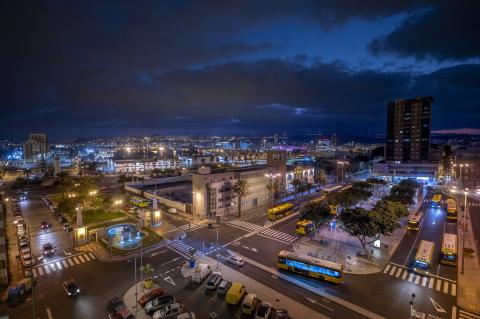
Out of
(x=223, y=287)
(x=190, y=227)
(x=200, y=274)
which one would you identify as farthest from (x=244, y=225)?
(x=223, y=287)

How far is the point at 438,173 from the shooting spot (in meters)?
111

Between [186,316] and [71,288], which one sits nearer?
[186,316]

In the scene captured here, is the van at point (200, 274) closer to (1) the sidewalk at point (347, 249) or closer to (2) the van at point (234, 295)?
(2) the van at point (234, 295)

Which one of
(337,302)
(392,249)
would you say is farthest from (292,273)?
(392,249)

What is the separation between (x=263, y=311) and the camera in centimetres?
2298

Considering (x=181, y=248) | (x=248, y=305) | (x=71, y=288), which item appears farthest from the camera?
(x=181, y=248)

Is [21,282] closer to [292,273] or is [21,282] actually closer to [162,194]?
[292,273]

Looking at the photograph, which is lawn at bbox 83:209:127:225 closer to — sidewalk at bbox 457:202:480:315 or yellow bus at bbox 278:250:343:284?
yellow bus at bbox 278:250:343:284

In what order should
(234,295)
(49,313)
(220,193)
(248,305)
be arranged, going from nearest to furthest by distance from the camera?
(248,305)
(49,313)
(234,295)
(220,193)

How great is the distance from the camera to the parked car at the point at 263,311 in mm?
22531

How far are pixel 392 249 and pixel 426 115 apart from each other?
13153 centimetres

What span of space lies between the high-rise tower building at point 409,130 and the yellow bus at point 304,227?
12681 centimetres

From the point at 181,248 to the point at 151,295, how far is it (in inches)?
554

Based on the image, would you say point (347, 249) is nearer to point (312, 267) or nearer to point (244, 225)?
point (312, 267)
